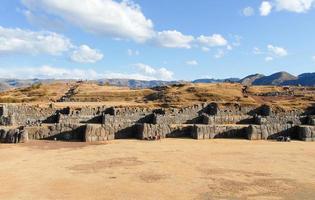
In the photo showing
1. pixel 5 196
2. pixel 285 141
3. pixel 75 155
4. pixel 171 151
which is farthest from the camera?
pixel 285 141

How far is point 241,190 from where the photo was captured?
17.5 metres

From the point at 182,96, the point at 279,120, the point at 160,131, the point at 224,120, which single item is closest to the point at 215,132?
the point at 160,131

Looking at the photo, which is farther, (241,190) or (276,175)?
(276,175)

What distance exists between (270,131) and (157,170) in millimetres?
13576

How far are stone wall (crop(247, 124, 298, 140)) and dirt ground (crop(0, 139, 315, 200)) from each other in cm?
204

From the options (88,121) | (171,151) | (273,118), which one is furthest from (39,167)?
(273,118)

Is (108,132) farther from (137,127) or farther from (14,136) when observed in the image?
(14,136)

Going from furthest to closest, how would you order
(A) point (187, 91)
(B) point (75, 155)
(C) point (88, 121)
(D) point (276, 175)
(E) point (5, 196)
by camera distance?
(A) point (187, 91)
(C) point (88, 121)
(B) point (75, 155)
(D) point (276, 175)
(E) point (5, 196)

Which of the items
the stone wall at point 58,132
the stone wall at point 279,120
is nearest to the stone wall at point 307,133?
the stone wall at point 279,120

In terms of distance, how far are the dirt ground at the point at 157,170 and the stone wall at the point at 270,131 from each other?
2036 millimetres

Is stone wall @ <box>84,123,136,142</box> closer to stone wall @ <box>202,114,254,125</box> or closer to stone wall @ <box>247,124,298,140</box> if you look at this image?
stone wall @ <box>247,124,298,140</box>

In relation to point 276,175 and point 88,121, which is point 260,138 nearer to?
point 276,175

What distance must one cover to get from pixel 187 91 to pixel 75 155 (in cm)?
5092

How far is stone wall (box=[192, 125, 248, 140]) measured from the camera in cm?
3016
